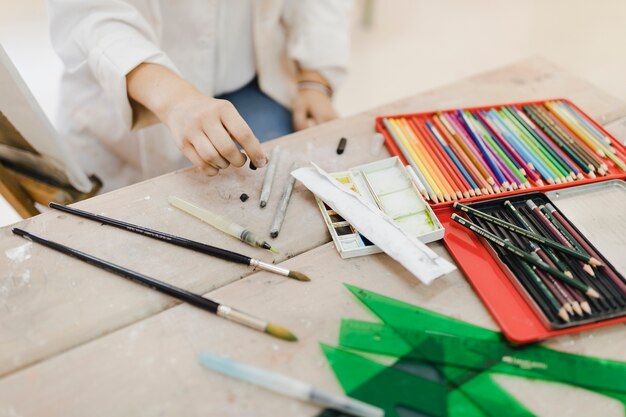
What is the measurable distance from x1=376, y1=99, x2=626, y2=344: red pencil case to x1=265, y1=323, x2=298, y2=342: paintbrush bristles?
0.65ft

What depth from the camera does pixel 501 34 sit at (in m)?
1.98

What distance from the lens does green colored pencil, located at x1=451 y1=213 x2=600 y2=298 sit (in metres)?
0.44

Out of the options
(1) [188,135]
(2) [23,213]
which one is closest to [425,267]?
(1) [188,135]

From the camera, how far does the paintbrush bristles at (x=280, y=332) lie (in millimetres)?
411

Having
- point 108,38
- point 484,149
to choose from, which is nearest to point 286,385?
point 484,149

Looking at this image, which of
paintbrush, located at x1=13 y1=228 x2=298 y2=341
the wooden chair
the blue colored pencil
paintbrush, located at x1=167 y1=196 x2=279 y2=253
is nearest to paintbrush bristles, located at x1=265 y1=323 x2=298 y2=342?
paintbrush, located at x1=13 y1=228 x2=298 y2=341

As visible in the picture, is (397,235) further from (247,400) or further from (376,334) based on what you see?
(247,400)

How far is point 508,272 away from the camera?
461mm

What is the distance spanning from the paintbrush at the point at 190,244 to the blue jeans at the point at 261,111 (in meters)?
0.42

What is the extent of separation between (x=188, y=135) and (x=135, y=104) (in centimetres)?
17

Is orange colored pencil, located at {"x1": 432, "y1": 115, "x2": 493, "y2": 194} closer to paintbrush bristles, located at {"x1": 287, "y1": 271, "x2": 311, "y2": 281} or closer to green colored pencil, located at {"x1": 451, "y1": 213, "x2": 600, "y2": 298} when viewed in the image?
green colored pencil, located at {"x1": 451, "y1": 213, "x2": 600, "y2": 298}

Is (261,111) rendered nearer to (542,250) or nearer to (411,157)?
(411,157)

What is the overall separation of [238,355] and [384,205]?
25cm

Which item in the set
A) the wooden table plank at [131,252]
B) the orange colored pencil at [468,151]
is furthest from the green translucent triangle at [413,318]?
the orange colored pencil at [468,151]
